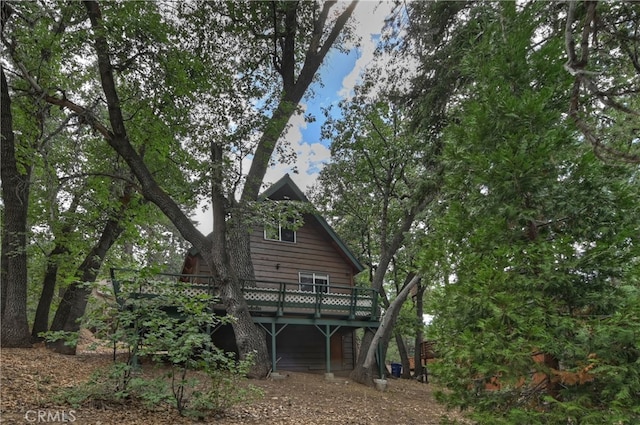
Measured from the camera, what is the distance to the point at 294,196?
1461 centimetres

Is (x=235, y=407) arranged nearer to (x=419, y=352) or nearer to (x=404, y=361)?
(x=404, y=361)

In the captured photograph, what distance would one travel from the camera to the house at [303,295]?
11344mm

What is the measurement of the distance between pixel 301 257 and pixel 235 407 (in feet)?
29.3

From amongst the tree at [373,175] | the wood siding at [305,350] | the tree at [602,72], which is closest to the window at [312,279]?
the wood siding at [305,350]

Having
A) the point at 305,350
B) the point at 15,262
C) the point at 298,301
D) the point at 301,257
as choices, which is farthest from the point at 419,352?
the point at 15,262

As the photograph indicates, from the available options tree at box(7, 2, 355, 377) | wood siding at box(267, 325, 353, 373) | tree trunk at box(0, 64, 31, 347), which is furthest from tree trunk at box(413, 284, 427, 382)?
tree trunk at box(0, 64, 31, 347)

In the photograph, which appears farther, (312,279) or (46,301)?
(312,279)

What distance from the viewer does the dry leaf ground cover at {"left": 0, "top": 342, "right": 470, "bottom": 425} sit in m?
4.54

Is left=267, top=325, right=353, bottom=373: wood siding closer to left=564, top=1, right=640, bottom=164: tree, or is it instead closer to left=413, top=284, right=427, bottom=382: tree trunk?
left=413, top=284, right=427, bottom=382: tree trunk

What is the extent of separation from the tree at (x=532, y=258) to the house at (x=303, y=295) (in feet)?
23.5

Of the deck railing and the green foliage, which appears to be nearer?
the green foliage

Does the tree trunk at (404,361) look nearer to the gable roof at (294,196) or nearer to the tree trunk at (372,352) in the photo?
the gable roof at (294,196)

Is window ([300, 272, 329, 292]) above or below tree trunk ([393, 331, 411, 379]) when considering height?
above

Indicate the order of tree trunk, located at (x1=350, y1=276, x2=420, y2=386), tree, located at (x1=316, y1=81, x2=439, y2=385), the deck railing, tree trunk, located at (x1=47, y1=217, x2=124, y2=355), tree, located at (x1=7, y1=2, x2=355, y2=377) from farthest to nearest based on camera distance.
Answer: tree, located at (x1=316, y1=81, x2=439, y2=385) → tree trunk, located at (x1=350, y1=276, x2=420, y2=386) → the deck railing → tree trunk, located at (x1=47, y1=217, x2=124, y2=355) → tree, located at (x1=7, y1=2, x2=355, y2=377)
